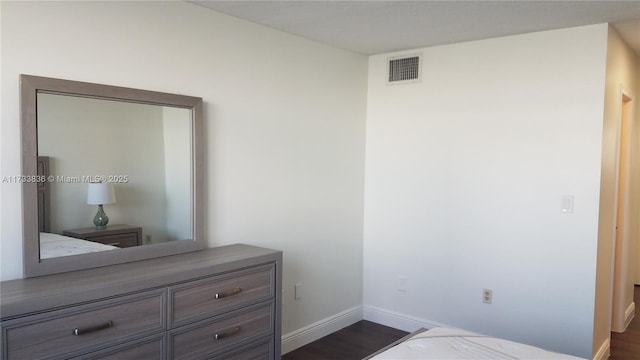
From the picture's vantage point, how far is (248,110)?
3178 millimetres

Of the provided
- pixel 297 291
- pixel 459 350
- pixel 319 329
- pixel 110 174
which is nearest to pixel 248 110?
pixel 110 174

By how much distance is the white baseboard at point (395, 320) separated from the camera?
3.92 m

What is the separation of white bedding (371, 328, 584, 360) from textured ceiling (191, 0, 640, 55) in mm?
1852

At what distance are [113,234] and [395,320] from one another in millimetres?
2571

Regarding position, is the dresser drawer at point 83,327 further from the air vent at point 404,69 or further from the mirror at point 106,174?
the air vent at point 404,69

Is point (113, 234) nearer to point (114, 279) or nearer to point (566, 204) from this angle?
point (114, 279)

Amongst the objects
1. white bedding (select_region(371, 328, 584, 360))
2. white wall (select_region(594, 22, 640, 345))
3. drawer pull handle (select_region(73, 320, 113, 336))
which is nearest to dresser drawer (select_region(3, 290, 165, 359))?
drawer pull handle (select_region(73, 320, 113, 336))

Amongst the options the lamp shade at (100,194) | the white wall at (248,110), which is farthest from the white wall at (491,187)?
the lamp shade at (100,194)

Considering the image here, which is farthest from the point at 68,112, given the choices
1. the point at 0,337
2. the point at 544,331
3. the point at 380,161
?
the point at 544,331

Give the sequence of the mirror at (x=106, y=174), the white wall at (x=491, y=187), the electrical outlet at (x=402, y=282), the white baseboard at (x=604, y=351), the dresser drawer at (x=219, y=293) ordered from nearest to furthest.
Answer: the mirror at (x=106, y=174)
the dresser drawer at (x=219, y=293)
the white wall at (x=491, y=187)
the white baseboard at (x=604, y=351)
the electrical outlet at (x=402, y=282)

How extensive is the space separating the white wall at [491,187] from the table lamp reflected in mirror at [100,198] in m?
2.36

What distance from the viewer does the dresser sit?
Result: 231 centimetres

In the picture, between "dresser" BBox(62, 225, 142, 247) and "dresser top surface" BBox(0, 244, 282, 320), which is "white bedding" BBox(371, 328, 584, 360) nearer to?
"dresser top surface" BBox(0, 244, 282, 320)

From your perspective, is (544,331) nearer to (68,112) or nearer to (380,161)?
(380,161)
